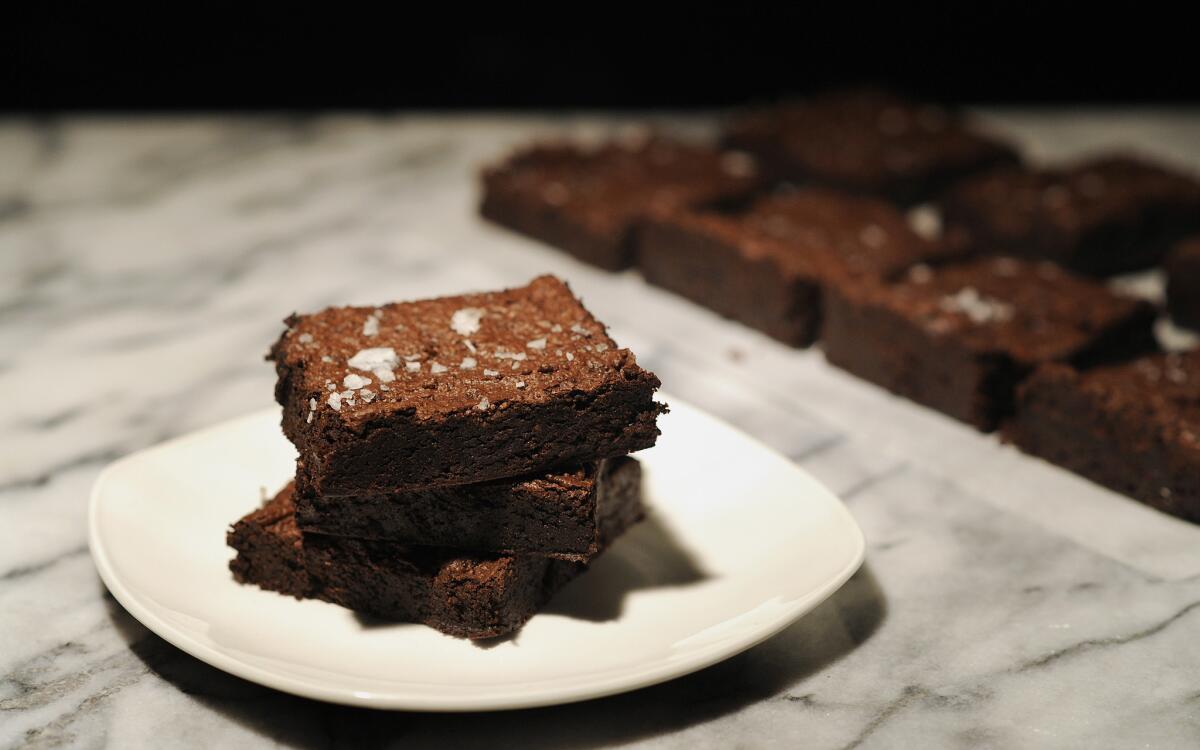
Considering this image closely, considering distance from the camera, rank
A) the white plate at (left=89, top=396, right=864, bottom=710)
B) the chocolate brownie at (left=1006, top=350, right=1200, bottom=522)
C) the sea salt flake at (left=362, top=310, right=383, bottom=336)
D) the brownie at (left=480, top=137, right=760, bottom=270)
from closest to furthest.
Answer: the white plate at (left=89, top=396, right=864, bottom=710) → the sea salt flake at (left=362, top=310, right=383, bottom=336) → the chocolate brownie at (left=1006, top=350, right=1200, bottom=522) → the brownie at (left=480, top=137, right=760, bottom=270)

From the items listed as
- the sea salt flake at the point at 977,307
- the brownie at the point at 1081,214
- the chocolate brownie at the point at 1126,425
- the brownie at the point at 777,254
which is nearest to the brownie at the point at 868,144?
the brownie at the point at 1081,214

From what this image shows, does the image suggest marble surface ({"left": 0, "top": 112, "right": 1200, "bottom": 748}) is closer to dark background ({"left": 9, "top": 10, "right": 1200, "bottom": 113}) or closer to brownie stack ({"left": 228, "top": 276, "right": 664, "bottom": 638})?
brownie stack ({"left": 228, "top": 276, "right": 664, "bottom": 638})

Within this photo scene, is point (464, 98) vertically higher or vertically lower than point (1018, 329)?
lower

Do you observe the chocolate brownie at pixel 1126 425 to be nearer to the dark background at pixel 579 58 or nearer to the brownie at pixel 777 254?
the brownie at pixel 777 254

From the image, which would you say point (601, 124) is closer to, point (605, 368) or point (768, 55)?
point (768, 55)

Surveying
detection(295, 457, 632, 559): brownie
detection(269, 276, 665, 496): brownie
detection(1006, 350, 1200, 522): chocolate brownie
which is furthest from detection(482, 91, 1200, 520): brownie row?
detection(295, 457, 632, 559): brownie

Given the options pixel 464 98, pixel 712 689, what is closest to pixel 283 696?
pixel 712 689
